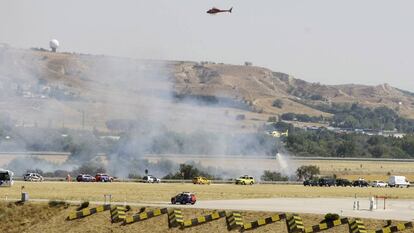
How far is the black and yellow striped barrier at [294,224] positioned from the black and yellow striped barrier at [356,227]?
3.41 meters

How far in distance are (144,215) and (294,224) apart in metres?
12.6

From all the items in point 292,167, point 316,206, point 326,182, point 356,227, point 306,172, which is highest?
point 292,167

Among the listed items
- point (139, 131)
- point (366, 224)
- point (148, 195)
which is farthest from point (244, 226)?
point (139, 131)

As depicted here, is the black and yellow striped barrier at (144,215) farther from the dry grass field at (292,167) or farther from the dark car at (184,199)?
the dry grass field at (292,167)

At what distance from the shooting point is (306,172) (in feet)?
570

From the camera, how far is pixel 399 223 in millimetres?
69500

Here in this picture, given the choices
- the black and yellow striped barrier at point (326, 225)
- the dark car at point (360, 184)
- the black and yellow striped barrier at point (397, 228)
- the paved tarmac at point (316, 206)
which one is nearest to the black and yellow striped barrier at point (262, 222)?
the black and yellow striped barrier at point (326, 225)

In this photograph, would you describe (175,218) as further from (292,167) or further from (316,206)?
(292,167)

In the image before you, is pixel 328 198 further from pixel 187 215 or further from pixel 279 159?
pixel 279 159

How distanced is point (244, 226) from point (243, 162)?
4481 inches

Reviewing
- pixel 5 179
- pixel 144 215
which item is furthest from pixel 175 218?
pixel 5 179

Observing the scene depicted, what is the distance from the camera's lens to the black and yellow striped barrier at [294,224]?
231ft

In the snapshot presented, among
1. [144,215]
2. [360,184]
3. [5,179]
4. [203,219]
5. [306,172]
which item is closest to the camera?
[203,219]

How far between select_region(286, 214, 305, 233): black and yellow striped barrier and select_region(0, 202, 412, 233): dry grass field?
41 cm
